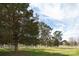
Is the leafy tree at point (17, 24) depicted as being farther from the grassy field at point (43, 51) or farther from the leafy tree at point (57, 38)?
the leafy tree at point (57, 38)

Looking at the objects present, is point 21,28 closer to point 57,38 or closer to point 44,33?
point 44,33

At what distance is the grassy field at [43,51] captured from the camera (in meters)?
1.80

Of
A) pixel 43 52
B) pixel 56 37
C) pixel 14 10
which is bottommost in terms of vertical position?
pixel 43 52

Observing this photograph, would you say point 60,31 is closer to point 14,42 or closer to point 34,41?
point 34,41

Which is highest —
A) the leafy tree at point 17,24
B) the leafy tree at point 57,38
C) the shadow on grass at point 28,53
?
the leafy tree at point 17,24

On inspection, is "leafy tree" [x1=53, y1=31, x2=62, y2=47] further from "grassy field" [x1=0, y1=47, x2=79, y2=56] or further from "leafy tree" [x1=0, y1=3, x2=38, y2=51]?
"leafy tree" [x1=0, y1=3, x2=38, y2=51]

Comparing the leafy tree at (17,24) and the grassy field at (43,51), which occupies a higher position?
the leafy tree at (17,24)

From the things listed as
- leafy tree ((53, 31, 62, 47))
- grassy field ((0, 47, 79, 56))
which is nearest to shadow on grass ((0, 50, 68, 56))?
grassy field ((0, 47, 79, 56))

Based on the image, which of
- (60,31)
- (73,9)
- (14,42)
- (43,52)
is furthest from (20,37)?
(73,9)

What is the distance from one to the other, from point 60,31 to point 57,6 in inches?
9.3

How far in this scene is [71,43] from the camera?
1.82m

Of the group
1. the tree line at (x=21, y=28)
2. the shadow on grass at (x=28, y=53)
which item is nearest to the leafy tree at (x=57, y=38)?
the tree line at (x=21, y=28)

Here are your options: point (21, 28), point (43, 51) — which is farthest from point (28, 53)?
point (21, 28)

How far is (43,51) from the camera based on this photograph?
1.82 meters
